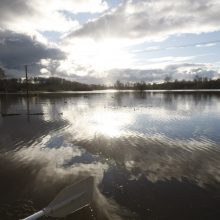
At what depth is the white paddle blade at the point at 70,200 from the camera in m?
8.72

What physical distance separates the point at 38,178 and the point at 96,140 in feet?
28.6

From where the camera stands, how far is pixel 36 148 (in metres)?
19.5

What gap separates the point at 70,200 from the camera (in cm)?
902

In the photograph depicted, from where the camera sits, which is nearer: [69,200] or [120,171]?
[69,200]

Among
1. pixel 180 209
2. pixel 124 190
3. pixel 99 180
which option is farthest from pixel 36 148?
pixel 180 209

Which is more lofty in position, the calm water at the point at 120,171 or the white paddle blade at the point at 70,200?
the white paddle blade at the point at 70,200

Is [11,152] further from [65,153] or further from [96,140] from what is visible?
[96,140]

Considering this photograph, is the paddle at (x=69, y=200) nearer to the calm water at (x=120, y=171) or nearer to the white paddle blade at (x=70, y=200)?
the white paddle blade at (x=70, y=200)

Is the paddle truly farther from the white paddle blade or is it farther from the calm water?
the calm water

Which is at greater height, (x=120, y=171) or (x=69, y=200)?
(x=69, y=200)

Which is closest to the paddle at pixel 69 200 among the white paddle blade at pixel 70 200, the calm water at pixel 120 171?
the white paddle blade at pixel 70 200

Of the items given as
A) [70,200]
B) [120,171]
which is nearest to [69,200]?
[70,200]

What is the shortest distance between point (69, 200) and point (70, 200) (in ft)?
0.11

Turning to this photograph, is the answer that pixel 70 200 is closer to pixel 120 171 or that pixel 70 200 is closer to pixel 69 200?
pixel 69 200
